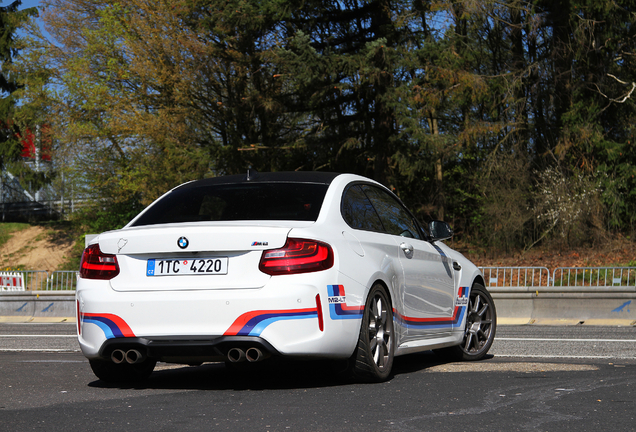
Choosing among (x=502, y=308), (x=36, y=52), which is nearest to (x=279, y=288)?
(x=502, y=308)

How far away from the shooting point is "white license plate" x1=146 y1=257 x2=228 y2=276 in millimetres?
5285

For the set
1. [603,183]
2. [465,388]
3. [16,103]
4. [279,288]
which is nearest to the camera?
[279,288]

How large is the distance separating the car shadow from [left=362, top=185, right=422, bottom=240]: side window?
122cm

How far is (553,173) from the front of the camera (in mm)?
24969

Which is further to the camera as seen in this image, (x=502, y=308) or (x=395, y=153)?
(x=395, y=153)

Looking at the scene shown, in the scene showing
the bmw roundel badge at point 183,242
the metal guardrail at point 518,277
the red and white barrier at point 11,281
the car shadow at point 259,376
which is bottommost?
the red and white barrier at point 11,281

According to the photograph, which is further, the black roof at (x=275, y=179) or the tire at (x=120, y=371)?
the black roof at (x=275, y=179)

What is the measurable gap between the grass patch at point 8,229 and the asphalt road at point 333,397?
41.0 m

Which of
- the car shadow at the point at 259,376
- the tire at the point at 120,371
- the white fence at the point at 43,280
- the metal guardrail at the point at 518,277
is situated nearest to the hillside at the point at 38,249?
the white fence at the point at 43,280

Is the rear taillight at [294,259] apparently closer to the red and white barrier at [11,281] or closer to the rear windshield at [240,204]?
the rear windshield at [240,204]

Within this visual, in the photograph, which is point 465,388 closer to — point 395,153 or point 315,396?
point 315,396

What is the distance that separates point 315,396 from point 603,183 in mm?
21022

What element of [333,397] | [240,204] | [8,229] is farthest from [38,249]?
[333,397]

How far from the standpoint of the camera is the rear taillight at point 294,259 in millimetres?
5215
